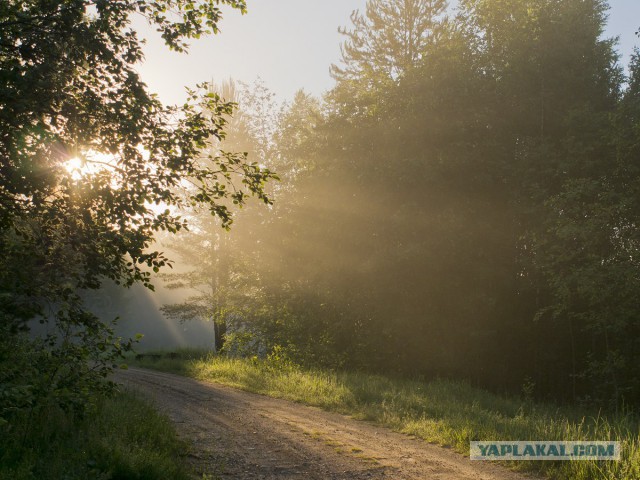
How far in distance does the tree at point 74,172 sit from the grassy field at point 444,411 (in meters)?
6.15

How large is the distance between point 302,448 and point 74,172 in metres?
5.67

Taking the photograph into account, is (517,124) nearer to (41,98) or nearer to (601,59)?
(601,59)

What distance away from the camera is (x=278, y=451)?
8.59 metres

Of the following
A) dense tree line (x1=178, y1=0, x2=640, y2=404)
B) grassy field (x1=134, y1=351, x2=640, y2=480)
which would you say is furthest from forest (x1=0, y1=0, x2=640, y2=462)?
grassy field (x1=134, y1=351, x2=640, y2=480)

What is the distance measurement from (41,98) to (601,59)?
851 inches

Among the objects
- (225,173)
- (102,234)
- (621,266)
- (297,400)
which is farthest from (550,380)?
(102,234)

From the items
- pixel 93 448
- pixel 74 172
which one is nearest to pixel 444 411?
pixel 93 448

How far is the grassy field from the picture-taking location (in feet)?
25.8

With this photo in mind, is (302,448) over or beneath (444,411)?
over

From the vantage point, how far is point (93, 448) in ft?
23.4

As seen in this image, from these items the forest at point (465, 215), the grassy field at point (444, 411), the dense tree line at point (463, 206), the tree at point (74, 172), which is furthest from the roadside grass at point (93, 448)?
the dense tree line at point (463, 206)

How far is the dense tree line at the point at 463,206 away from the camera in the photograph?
1992cm

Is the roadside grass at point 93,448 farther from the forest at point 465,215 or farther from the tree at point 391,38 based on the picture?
the tree at point 391,38

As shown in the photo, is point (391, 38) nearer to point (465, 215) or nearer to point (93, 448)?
point (465, 215)
